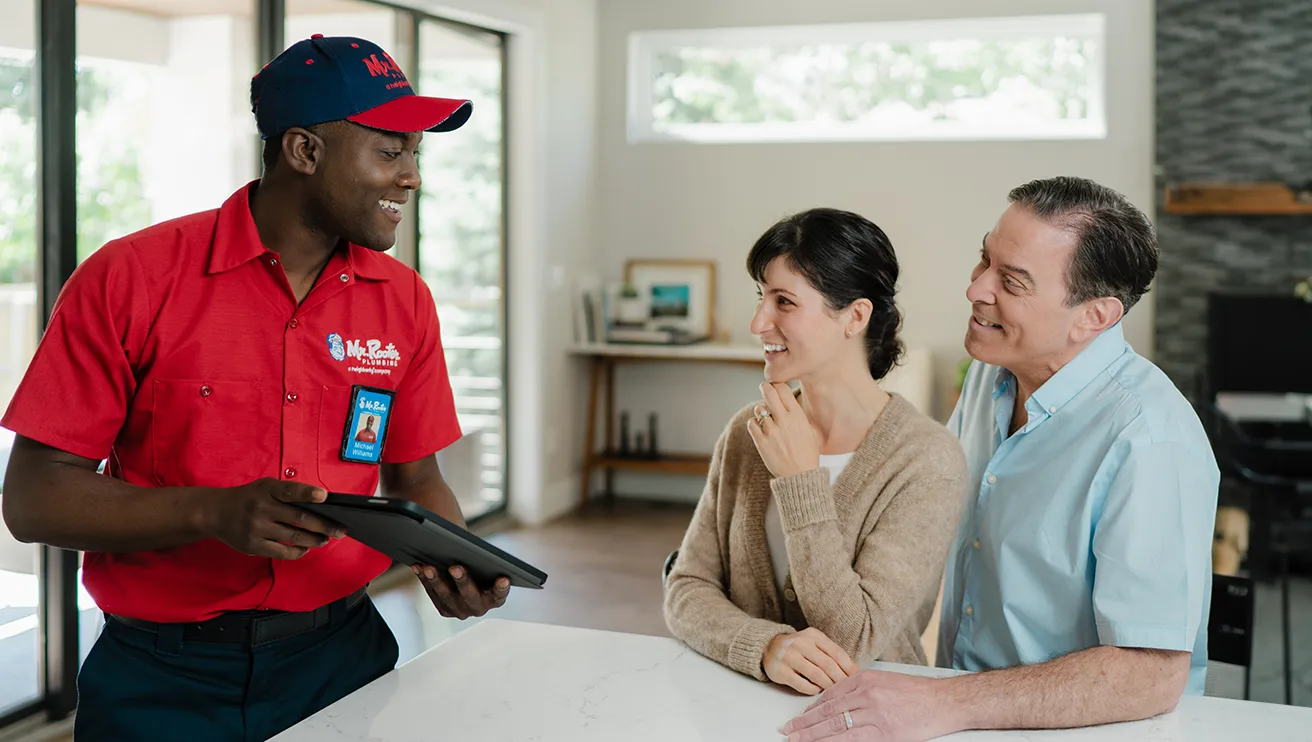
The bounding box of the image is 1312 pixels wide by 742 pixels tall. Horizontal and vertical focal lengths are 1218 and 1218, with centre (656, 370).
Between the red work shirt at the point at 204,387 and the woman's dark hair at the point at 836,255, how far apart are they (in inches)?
26.7

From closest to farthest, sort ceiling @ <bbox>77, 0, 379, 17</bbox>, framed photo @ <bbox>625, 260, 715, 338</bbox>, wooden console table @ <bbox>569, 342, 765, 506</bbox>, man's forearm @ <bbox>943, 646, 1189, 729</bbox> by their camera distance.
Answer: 1. man's forearm @ <bbox>943, 646, 1189, 729</bbox>
2. ceiling @ <bbox>77, 0, 379, 17</bbox>
3. wooden console table @ <bbox>569, 342, 765, 506</bbox>
4. framed photo @ <bbox>625, 260, 715, 338</bbox>

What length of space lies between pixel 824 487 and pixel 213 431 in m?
0.89

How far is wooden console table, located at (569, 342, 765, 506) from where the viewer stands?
21.3ft

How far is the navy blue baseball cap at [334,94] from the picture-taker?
67.9 inches

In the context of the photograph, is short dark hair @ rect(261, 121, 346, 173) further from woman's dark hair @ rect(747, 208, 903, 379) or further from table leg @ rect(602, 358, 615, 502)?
table leg @ rect(602, 358, 615, 502)

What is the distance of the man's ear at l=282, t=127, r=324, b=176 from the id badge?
34 cm

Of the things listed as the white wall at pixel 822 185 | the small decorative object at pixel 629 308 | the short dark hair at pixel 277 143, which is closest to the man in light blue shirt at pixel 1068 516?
the short dark hair at pixel 277 143

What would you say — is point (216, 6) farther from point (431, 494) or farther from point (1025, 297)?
Result: point (1025, 297)

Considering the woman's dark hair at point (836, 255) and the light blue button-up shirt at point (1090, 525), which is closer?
the light blue button-up shirt at point (1090, 525)

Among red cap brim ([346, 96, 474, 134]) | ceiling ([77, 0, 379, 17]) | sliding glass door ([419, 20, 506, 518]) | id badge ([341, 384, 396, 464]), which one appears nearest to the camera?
red cap brim ([346, 96, 474, 134])

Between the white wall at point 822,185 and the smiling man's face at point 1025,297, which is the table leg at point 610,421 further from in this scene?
the smiling man's face at point 1025,297

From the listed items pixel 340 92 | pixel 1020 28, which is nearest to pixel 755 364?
pixel 1020 28

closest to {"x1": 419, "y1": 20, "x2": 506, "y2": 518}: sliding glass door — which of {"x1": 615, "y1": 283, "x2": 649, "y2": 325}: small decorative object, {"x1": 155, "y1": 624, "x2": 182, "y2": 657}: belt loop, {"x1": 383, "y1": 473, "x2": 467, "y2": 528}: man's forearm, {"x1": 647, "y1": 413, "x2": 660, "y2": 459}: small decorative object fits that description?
{"x1": 615, "y1": 283, "x2": 649, "y2": 325}: small decorative object

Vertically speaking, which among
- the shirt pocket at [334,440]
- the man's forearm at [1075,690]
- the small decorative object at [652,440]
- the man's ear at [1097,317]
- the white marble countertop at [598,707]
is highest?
the man's ear at [1097,317]
